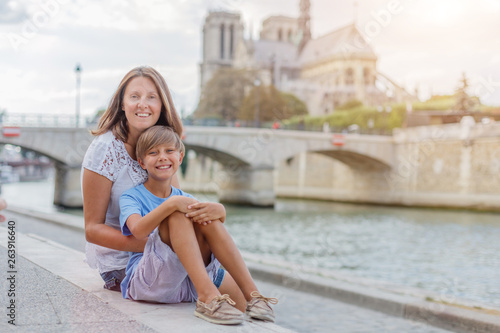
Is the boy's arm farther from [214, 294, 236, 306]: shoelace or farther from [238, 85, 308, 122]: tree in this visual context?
[238, 85, 308, 122]: tree

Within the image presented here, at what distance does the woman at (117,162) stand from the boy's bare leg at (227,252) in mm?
342

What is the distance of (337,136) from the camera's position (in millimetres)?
30250

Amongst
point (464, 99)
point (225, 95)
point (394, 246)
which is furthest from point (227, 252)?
point (225, 95)

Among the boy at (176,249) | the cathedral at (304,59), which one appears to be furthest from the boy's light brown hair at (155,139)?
the cathedral at (304,59)

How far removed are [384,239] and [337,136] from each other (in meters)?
15.2

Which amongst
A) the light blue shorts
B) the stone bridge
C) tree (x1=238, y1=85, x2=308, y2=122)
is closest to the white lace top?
the light blue shorts

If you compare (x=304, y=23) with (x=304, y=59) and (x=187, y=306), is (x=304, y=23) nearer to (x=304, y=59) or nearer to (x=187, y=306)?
(x=304, y=59)

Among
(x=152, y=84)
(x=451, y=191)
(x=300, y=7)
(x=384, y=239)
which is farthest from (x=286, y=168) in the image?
(x=300, y=7)

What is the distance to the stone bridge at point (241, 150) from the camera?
2578 centimetres

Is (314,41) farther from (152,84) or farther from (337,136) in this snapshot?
(152,84)

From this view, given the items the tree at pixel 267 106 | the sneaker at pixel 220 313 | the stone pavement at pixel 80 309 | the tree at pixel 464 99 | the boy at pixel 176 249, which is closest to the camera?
the stone pavement at pixel 80 309

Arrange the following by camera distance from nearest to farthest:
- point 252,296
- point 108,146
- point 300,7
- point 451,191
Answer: point 252,296 → point 108,146 → point 451,191 → point 300,7

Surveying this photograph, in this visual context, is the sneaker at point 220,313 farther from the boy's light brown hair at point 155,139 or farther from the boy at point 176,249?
the boy's light brown hair at point 155,139

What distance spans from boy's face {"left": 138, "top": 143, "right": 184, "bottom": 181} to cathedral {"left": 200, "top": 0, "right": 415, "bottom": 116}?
5248 centimetres
